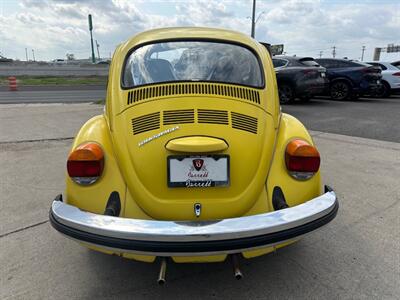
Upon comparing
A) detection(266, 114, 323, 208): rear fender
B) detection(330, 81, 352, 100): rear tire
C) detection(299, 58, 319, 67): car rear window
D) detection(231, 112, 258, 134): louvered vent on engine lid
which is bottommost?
detection(330, 81, 352, 100): rear tire

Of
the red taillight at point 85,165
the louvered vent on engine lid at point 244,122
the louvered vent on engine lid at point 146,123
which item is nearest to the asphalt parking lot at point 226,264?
the red taillight at point 85,165

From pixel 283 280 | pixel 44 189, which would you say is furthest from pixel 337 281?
pixel 44 189

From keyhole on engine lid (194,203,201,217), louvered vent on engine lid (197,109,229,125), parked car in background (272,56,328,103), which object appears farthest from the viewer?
parked car in background (272,56,328,103)

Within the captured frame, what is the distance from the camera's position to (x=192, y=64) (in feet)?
10.4

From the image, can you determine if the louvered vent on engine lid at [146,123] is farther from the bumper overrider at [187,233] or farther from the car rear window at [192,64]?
the bumper overrider at [187,233]

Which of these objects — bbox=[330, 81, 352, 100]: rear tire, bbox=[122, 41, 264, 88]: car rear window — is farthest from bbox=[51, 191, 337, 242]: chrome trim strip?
bbox=[330, 81, 352, 100]: rear tire

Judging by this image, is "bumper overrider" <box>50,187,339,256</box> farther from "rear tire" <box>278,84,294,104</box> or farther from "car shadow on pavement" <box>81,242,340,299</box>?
"rear tire" <box>278,84,294,104</box>

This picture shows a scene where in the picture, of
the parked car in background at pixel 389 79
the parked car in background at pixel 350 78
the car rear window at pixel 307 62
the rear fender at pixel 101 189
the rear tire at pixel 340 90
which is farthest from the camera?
the parked car in background at pixel 389 79

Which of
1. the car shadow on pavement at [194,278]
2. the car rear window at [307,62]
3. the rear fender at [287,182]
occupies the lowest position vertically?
the car shadow on pavement at [194,278]

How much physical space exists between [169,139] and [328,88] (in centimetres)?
1294

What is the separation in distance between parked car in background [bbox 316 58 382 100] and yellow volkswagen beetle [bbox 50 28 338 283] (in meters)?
11.8

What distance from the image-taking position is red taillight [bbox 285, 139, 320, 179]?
2533 mm

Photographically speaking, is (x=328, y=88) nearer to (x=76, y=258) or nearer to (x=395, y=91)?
(x=395, y=91)

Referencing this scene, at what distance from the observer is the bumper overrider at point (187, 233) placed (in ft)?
6.56
